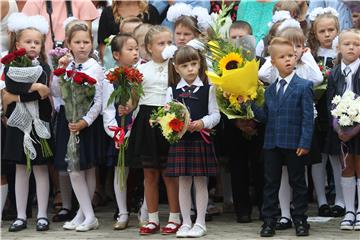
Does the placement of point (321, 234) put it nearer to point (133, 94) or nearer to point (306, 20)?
point (133, 94)

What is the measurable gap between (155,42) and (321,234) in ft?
7.63

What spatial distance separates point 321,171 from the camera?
906 cm

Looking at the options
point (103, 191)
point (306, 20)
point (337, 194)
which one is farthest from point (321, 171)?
point (103, 191)

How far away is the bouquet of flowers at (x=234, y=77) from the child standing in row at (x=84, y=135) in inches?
49.8

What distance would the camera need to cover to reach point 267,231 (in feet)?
26.2

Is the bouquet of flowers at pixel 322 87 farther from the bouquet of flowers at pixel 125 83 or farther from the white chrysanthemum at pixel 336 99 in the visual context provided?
the bouquet of flowers at pixel 125 83

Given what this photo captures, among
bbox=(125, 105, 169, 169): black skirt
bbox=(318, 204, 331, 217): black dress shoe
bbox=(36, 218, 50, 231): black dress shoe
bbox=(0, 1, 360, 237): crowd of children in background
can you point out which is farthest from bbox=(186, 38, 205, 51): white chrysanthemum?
bbox=(36, 218, 50, 231): black dress shoe

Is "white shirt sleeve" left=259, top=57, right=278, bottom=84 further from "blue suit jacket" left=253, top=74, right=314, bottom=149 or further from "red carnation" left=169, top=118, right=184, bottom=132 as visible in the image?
"red carnation" left=169, top=118, right=184, bottom=132

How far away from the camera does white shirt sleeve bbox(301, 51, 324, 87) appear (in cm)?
845

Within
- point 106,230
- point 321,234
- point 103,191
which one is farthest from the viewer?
point 103,191

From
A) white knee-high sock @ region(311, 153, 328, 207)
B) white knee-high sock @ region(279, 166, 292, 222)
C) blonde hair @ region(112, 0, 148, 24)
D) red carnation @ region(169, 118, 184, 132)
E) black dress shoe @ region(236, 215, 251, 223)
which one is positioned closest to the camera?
red carnation @ region(169, 118, 184, 132)

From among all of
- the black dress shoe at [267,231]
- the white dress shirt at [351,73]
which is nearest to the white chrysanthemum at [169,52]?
the white dress shirt at [351,73]

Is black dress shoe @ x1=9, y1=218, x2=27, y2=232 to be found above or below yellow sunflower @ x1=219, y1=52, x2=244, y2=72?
below

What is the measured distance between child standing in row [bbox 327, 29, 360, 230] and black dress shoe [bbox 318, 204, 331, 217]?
0.49 metres
